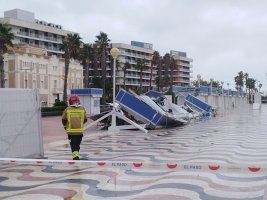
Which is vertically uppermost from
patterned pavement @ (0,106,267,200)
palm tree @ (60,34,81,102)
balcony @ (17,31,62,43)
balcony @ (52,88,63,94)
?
balcony @ (17,31,62,43)

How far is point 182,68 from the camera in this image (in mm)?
163875

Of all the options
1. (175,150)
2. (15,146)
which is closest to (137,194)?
(15,146)

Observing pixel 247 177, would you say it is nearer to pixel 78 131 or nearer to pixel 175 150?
pixel 78 131

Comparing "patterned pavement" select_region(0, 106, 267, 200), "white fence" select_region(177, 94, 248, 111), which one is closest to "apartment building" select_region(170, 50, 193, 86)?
"white fence" select_region(177, 94, 248, 111)

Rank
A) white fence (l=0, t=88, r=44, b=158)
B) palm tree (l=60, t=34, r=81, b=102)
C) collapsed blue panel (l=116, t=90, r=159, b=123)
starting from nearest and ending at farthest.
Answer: white fence (l=0, t=88, r=44, b=158) < collapsed blue panel (l=116, t=90, r=159, b=123) < palm tree (l=60, t=34, r=81, b=102)

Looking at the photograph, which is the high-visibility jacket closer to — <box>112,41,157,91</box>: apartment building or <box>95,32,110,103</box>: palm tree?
<box>95,32,110,103</box>: palm tree

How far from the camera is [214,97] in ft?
209

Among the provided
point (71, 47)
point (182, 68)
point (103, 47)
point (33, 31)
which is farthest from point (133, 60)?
point (71, 47)

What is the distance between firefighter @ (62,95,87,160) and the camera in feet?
34.9

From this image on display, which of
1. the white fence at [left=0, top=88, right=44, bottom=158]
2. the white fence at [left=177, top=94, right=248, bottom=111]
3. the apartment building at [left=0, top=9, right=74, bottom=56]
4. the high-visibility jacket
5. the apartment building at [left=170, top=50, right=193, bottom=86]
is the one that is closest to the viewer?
the high-visibility jacket

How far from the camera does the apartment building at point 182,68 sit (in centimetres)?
16012

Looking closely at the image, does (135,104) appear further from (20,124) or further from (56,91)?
(56,91)

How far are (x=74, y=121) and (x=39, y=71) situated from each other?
5403cm

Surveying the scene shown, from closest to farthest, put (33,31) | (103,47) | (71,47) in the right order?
1. (71,47)
2. (103,47)
3. (33,31)
